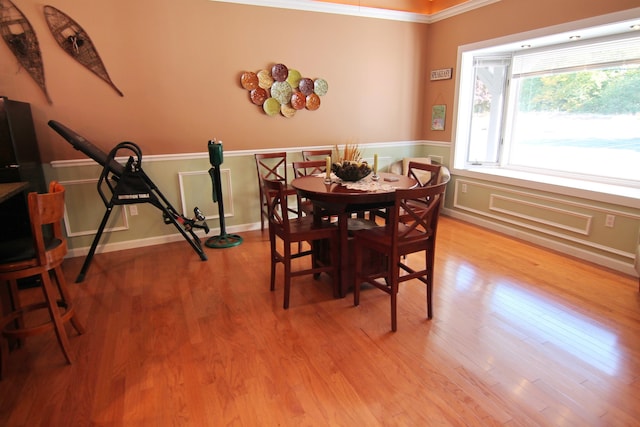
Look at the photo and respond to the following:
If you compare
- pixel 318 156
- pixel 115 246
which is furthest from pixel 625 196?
pixel 115 246

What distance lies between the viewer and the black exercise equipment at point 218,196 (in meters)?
3.68

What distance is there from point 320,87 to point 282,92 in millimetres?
519

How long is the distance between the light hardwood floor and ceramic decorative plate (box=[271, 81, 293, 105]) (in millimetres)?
2193

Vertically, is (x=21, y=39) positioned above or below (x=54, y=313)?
above

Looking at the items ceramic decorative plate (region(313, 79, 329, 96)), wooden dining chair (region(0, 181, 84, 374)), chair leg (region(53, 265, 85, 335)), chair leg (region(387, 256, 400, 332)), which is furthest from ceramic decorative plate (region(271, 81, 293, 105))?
chair leg (region(53, 265, 85, 335))

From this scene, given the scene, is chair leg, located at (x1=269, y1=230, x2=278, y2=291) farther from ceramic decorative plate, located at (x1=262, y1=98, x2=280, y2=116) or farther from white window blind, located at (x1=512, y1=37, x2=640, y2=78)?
white window blind, located at (x1=512, y1=37, x2=640, y2=78)

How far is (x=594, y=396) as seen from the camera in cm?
181

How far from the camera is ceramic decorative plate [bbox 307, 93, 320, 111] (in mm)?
4500

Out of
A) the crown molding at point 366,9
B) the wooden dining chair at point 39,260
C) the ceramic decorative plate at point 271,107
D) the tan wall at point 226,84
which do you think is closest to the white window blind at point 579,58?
the tan wall at point 226,84

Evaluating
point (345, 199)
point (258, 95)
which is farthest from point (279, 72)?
point (345, 199)

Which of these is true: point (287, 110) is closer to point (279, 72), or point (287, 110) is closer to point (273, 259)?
point (279, 72)

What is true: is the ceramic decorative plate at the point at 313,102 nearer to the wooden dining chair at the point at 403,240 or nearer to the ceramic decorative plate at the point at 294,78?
the ceramic decorative plate at the point at 294,78

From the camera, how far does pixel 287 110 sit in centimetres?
440

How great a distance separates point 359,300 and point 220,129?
258cm
